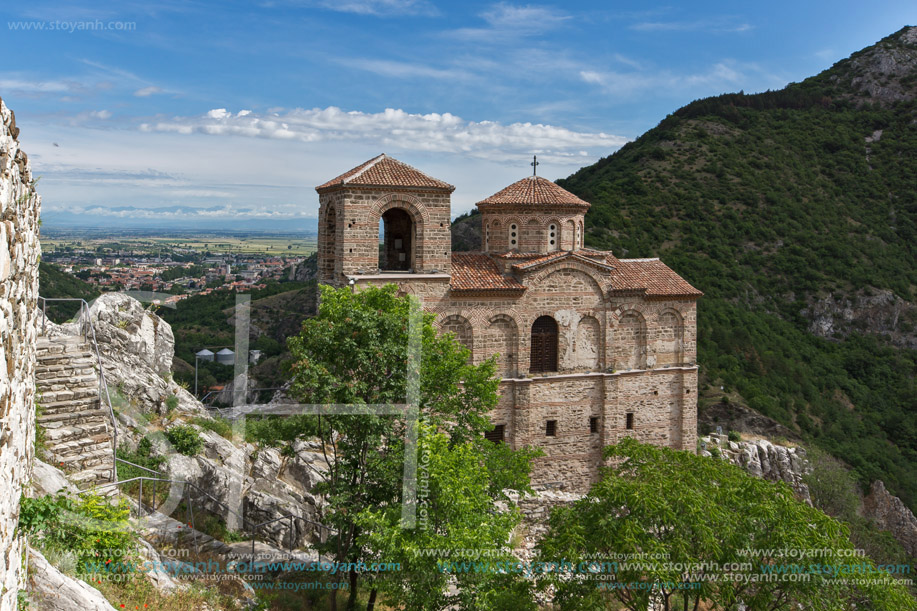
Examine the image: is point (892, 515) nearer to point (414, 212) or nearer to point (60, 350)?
point (414, 212)

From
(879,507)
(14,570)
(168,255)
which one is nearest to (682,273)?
(879,507)

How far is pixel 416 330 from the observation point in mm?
12742

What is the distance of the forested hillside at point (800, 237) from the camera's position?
34.8 meters

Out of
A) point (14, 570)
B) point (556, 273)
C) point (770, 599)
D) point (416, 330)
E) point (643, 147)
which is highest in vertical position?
point (643, 147)

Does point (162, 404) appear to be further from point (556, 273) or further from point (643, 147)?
point (643, 147)

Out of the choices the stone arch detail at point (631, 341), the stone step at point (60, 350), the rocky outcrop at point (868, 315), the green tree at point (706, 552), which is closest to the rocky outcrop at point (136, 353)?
the stone step at point (60, 350)

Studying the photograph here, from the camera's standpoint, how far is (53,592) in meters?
5.80

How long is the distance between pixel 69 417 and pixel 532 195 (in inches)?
577

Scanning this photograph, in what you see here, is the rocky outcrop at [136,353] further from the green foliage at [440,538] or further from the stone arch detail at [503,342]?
the stone arch detail at [503,342]

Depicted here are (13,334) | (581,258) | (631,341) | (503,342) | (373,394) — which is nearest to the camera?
(13,334)

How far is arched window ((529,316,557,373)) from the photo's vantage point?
1984 centimetres

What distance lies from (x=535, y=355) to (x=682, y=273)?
72.3 feet

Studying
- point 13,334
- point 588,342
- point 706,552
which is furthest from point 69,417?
point 588,342

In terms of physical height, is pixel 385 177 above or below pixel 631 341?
above
